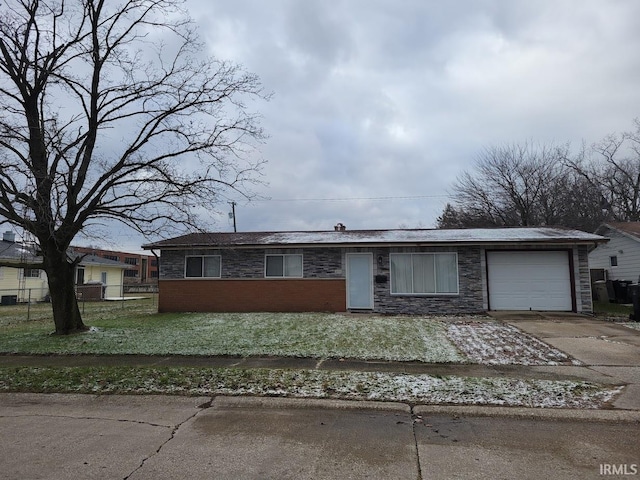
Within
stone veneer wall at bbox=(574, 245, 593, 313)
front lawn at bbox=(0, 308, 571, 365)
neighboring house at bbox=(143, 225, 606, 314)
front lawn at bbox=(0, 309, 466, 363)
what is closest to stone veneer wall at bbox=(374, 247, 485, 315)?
neighboring house at bbox=(143, 225, 606, 314)

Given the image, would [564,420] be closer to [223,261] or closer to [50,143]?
[50,143]

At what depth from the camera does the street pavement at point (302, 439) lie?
3.92 meters

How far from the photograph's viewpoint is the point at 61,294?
12039mm

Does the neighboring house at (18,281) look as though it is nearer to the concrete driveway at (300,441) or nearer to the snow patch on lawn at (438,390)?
the concrete driveway at (300,441)

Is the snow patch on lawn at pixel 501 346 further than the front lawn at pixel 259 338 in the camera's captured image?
No

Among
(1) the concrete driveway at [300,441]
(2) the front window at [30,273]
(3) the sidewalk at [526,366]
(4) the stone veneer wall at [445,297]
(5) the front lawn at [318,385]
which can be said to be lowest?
(1) the concrete driveway at [300,441]

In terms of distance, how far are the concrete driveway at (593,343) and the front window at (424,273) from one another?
203cm

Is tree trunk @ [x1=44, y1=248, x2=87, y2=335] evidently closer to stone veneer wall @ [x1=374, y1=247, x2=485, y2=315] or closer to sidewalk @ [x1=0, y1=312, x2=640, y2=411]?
sidewalk @ [x1=0, y1=312, x2=640, y2=411]

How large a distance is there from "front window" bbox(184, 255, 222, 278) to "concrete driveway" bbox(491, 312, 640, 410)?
33.9ft

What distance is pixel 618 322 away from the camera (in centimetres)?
1323

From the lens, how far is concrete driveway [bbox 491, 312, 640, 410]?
6.81 meters

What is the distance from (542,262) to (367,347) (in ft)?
31.7

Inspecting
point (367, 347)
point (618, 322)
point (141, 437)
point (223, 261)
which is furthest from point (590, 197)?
point (141, 437)

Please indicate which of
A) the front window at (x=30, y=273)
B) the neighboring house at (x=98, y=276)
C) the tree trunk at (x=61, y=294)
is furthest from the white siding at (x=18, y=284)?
the tree trunk at (x=61, y=294)
